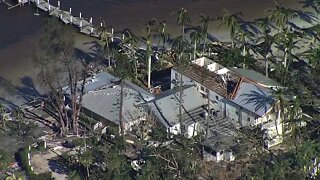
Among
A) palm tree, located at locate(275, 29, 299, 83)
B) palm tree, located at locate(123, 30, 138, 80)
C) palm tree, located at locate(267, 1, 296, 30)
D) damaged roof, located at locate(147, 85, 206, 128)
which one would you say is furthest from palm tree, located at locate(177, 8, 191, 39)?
A: damaged roof, located at locate(147, 85, 206, 128)

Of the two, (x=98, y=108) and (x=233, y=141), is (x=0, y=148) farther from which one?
(x=233, y=141)

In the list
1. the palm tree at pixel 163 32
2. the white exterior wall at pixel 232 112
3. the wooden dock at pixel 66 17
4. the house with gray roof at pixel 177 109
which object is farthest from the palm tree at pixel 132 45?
the white exterior wall at pixel 232 112

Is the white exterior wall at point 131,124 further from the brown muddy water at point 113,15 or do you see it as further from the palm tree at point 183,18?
the brown muddy water at point 113,15

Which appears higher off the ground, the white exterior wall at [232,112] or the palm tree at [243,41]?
the palm tree at [243,41]

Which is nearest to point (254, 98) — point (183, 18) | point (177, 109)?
point (177, 109)

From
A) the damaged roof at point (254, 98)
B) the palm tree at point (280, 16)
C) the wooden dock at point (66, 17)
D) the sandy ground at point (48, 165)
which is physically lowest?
the sandy ground at point (48, 165)

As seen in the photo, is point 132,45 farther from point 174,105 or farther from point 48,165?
point 48,165
